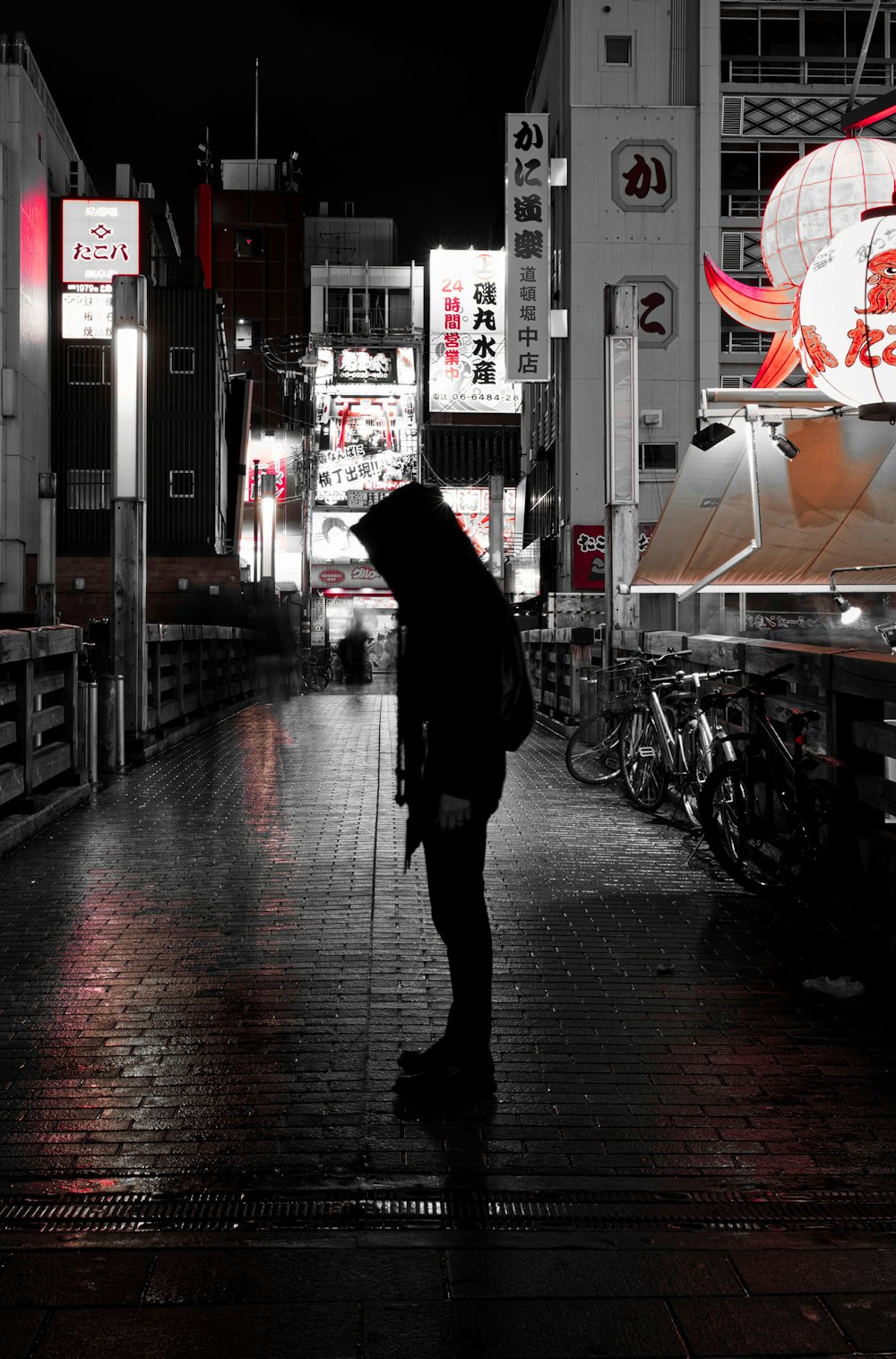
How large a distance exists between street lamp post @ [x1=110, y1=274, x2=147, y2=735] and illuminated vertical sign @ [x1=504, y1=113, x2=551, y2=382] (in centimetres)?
1932

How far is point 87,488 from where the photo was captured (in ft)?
141

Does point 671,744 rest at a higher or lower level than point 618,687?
lower

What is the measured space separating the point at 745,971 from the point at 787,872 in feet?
2.78

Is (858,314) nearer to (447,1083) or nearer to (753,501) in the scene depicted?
(753,501)

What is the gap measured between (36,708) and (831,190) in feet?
24.1

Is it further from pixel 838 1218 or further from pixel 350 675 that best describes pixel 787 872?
pixel 350 675

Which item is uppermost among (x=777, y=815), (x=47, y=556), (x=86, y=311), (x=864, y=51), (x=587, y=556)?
(x=86, y=311)

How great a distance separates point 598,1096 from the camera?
4.29m

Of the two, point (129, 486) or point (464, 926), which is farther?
point (129, 486)

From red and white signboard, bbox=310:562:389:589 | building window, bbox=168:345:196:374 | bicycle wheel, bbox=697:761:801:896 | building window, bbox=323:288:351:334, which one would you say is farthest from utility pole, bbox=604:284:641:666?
building window, bbox=323:288:351:334

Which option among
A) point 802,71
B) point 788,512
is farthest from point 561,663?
point 802,71

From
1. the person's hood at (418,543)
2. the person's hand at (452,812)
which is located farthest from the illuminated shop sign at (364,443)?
the person's hand at (452,812)

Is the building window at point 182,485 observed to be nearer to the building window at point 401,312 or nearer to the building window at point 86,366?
the building window at point 86,366

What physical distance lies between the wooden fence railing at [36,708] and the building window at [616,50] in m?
31.5
